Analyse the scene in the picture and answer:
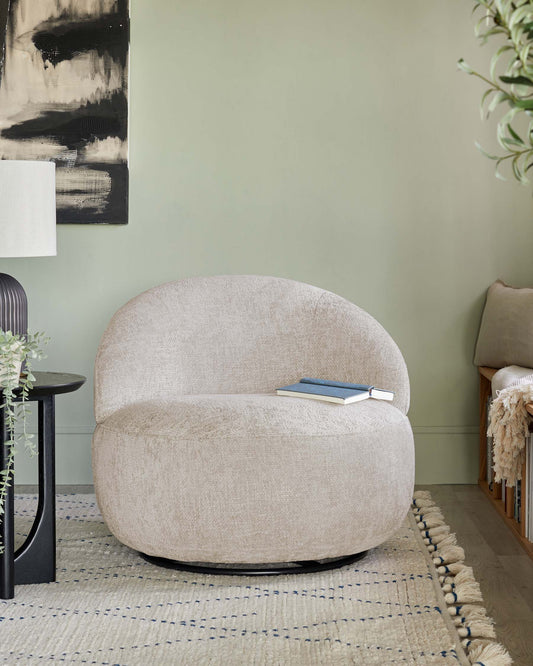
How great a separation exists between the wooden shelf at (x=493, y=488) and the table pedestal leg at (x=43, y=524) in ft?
4.55

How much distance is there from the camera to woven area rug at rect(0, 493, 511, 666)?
1713 millimetres

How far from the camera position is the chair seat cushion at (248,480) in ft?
6.88

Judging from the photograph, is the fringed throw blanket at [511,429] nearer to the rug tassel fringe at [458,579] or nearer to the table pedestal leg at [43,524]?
the rug tassel fringe at [458,579]

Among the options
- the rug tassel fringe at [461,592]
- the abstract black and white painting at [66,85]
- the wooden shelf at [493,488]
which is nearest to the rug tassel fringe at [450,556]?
the rug tassel fringe at [461,592]

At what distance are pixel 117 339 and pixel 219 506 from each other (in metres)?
0.69

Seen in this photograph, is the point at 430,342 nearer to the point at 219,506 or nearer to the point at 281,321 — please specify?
the point at 281,321

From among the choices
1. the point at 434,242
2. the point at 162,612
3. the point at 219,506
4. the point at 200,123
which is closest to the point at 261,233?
the point at 200,123

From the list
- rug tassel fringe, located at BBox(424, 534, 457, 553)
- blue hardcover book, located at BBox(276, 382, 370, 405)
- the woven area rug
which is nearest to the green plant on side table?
the woven area rug

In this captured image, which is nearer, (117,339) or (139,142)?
(117,339)

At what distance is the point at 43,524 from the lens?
7.02ft

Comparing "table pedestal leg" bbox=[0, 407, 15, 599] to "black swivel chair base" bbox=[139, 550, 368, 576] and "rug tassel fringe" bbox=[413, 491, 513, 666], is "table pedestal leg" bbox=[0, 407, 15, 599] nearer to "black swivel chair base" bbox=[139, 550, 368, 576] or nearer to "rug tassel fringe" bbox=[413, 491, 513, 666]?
"black swivel chair base" bbox=[139, 550, 368, 576]

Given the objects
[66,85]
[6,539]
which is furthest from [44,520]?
[66,85]

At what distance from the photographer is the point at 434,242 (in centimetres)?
329

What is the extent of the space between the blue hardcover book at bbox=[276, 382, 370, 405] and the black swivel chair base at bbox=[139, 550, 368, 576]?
465mm
